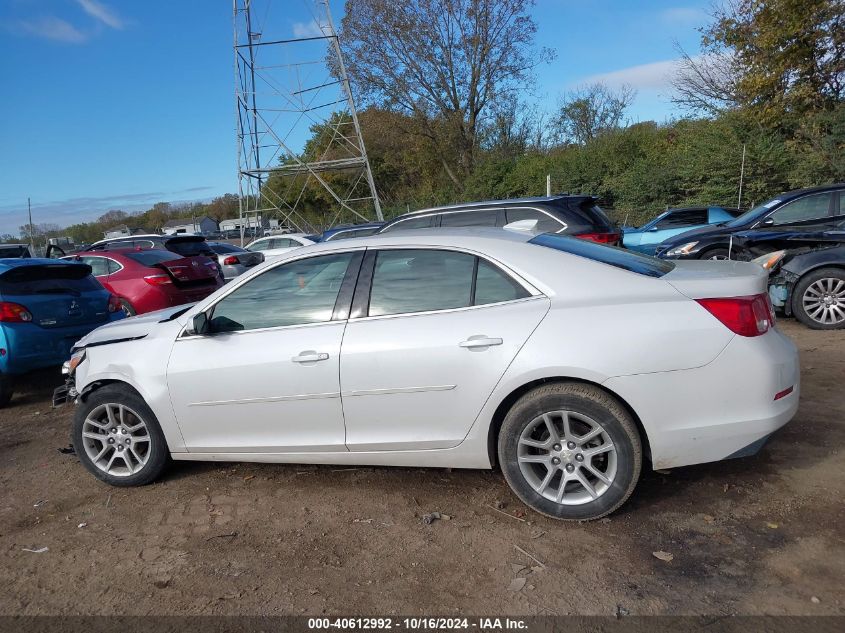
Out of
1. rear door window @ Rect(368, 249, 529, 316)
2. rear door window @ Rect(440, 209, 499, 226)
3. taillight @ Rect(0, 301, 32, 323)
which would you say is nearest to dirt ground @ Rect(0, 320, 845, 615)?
rear door window @ Rect(368, 249, 529, 316)

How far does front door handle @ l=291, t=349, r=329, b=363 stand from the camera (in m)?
3.57

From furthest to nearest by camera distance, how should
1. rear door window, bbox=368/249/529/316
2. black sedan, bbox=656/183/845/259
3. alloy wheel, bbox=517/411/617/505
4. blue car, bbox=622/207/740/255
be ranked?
1. blue car, bbox=622/207/740/255
2. black sedan, bbox=656/183/845/259
3. rear door window, bbox=368/249/529/316
4. alloy wheel, bbox=517/411/617/505

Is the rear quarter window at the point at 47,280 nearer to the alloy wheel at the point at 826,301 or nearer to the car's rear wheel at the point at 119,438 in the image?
the car's rear wheel at the point at 119,438

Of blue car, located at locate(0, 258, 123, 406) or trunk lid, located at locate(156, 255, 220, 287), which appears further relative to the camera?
trunk lid, located at locate(156, 255, 220, 287)

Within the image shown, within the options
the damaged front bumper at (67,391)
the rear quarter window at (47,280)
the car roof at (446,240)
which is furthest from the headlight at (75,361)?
the rear quarter window at (47,280)

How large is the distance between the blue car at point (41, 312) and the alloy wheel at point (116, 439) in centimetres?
272

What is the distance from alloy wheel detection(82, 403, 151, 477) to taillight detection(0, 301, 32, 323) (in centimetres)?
283

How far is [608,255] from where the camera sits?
12.2ft

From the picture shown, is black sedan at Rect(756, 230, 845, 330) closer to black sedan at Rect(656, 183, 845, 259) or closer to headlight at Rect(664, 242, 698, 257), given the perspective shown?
black sedan at Rect(656, 183, 845, 259)

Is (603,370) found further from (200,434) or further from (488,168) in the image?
(488,168)

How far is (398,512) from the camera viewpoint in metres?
3.63

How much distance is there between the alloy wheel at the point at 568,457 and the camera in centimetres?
326

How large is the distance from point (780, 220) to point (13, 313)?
399 inches

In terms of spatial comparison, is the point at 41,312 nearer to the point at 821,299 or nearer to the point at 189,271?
the point at 189,271
